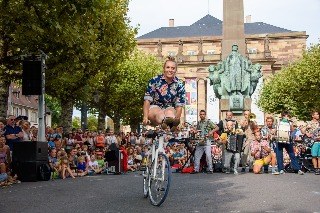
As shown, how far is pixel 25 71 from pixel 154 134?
1108 cm

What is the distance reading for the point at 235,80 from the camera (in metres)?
21.6

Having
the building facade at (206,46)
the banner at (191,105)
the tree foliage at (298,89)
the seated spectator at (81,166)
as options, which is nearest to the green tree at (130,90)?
the banner at (191,105)

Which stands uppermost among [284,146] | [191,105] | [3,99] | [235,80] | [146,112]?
[191,105]

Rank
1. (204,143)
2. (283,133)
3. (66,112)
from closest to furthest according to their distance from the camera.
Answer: (283,133), (204,143), (66,112)

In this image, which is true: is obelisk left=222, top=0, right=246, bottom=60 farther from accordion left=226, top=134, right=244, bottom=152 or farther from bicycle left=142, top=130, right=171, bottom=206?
bicycle left=142, top=130, right=171, bottom=206

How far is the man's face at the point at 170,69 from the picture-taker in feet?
26.3

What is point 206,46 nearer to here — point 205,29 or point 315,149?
point 205,29

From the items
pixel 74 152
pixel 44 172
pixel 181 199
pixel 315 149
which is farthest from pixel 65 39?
pixel 181 199

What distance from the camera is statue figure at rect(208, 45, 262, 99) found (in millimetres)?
21422

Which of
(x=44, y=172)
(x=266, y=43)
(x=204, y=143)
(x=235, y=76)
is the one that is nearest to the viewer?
(x=44, y=172)

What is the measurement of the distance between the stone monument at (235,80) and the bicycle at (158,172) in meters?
13.9

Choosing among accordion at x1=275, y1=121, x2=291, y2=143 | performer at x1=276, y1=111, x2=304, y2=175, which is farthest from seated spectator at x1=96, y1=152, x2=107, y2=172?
accordion at x1=275, y1=121, x2=291, y2=143

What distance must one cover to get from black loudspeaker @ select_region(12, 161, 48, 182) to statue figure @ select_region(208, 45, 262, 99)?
32.0 ft

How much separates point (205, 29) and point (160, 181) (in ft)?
282
